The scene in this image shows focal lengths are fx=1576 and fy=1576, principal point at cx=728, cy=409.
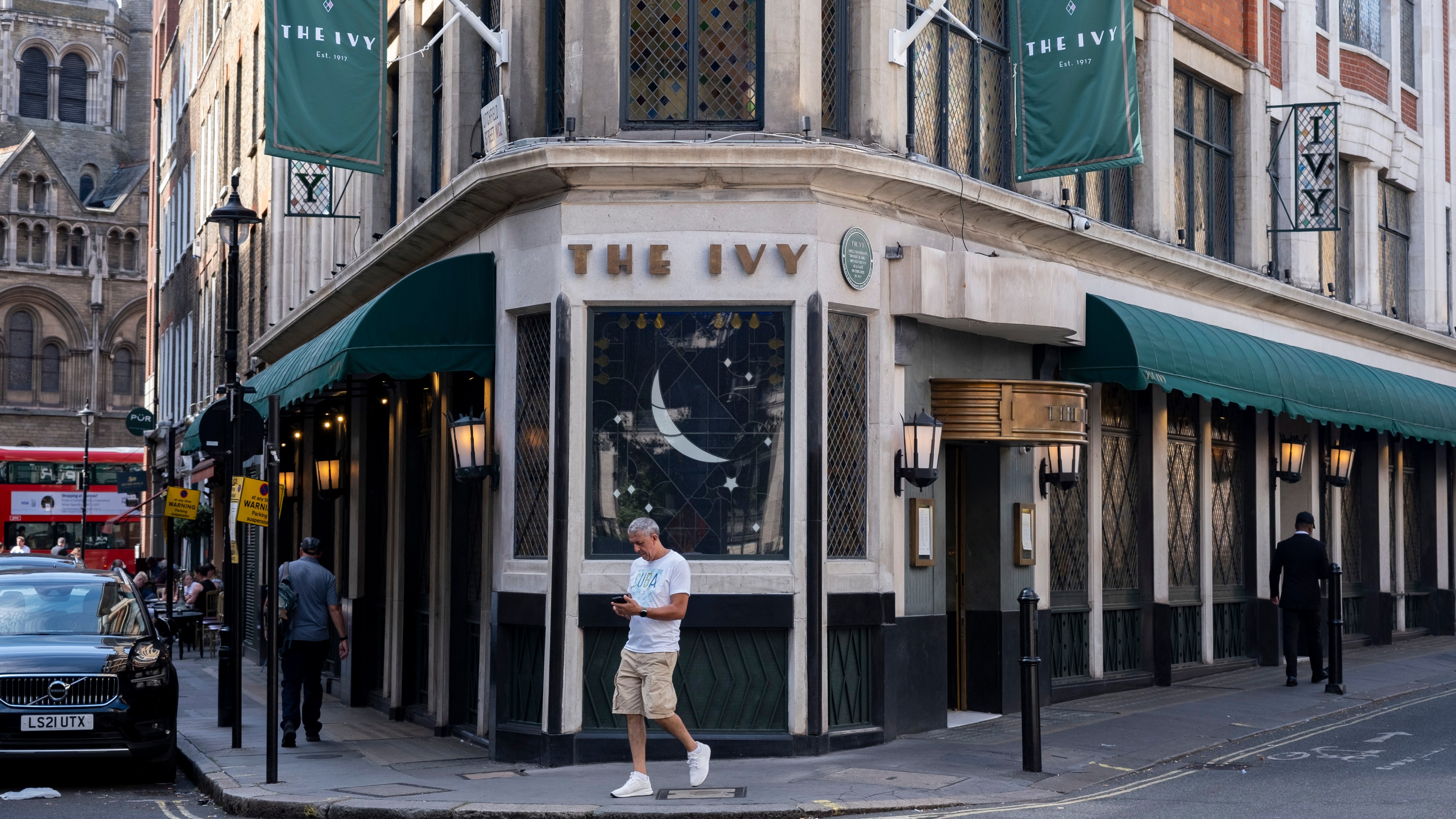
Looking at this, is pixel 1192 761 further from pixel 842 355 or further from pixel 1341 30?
pixel 1341 30

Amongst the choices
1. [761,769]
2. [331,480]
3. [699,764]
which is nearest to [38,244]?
[331,480]

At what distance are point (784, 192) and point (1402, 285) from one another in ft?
57.0

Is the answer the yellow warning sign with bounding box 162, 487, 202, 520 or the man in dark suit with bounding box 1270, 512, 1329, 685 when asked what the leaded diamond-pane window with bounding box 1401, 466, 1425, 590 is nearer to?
the man in dark suit with bounding box 1270, 512, 1329, 685

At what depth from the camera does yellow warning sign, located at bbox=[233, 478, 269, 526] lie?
12148mm

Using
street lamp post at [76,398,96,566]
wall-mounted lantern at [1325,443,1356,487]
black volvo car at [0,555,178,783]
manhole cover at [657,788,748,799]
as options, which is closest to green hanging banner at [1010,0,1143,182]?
manhole cover at [657,788,748,799]

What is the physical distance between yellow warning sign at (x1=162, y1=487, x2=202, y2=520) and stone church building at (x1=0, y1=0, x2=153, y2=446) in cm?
6372

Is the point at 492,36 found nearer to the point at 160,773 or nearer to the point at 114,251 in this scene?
the point at 160,773

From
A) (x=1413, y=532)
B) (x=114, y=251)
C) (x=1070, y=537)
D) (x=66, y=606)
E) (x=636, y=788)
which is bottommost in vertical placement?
(x=636, y=788)

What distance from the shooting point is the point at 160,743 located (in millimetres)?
11797

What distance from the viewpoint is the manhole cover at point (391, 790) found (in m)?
10.7

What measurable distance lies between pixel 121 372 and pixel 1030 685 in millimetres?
81770

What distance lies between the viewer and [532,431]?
1261cm

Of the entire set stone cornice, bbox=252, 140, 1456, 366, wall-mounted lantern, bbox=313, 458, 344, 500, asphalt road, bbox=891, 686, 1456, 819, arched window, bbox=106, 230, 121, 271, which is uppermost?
arched window, bbox=106, 230, 121, 271

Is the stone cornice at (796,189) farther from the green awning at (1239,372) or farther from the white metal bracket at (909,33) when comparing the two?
the white metal bracket at (909,33)
